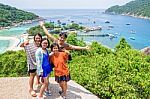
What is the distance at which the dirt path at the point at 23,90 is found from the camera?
8539 millimetres

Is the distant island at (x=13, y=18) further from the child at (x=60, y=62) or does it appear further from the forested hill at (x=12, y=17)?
the child at (x=60, y=62)

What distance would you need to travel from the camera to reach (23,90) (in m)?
8.93

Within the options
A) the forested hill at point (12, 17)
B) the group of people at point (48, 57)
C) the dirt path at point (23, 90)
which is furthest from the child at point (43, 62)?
the forested hill at point (12, 17)

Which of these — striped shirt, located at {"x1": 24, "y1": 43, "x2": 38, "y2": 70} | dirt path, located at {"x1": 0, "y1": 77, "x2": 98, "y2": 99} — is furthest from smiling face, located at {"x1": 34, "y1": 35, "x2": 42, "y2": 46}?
Result: dirt path, located at {"x1": 0, "y1": 77, "x2": 98, "y2": 99}

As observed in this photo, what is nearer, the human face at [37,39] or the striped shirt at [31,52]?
the human face at [37,39]

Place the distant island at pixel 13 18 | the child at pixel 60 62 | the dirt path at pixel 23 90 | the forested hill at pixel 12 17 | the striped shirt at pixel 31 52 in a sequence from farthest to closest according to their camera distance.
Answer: the forested hill at pixel 12 17 < the distant island at pixel 13 18 < the dirt path at pixel 23 90 < the striped shirt at pixel 31 52 < the child at pixel 60 62

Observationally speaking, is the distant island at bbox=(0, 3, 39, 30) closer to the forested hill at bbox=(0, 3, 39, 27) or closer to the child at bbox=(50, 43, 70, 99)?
the forested hill at bbox=(0, 3, 39, 27)

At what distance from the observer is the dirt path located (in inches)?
336

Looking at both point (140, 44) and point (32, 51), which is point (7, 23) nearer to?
point (140, 44)

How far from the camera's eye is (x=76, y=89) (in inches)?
364

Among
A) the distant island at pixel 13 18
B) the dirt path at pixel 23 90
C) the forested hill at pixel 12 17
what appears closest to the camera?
the dirt path at pixel 23 90

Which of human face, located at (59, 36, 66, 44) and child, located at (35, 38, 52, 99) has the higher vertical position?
human face, located at (59, 36, 66, 44)

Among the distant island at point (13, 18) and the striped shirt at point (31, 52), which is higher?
the striped shirt at point (31, 52)

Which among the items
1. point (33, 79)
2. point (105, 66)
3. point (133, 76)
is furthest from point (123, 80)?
point (33, 79)
